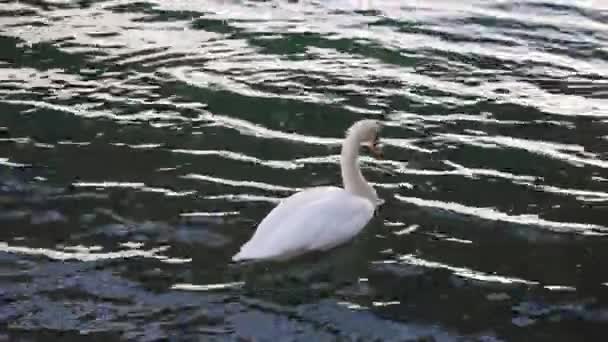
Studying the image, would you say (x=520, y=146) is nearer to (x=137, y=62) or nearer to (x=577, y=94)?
(x=577, y=94)

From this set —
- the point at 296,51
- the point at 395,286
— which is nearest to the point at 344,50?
the point at 296,51

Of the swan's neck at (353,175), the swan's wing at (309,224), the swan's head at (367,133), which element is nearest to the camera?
the swan's wing at (309,224)

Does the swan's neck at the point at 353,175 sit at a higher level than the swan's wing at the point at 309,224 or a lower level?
higher

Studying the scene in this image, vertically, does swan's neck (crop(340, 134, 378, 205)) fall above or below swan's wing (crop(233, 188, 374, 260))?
above

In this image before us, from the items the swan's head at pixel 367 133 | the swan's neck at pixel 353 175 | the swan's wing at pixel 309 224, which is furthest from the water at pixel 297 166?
the swan's head at pixel 367 133

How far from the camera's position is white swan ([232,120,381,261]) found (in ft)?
34.4

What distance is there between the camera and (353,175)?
1193cm

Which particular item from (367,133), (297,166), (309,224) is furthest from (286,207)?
(297,166)

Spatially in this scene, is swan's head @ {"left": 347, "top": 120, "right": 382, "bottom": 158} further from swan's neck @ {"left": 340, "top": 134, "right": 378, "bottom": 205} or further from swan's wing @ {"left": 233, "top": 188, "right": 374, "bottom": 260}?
swan's wing @ {"left": 233, "top": 188, "right": 374, "bottom": 260}

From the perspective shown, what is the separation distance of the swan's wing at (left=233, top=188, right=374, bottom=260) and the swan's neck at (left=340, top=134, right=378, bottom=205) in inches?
8.4

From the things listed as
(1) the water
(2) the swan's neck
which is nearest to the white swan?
(2) the swan's neck

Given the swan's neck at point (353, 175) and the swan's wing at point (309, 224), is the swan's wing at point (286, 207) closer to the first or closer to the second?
the swan's wing at point (309, 224)

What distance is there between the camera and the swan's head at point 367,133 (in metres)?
12.1

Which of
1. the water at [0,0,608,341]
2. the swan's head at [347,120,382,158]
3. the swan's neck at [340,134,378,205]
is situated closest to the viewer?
the water at [0,0,608,341]
